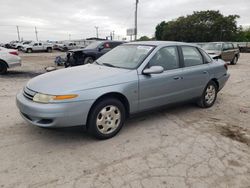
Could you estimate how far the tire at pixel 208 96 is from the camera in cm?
506

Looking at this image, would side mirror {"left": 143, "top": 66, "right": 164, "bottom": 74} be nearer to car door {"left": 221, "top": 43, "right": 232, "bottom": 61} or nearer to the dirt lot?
the dirt lot

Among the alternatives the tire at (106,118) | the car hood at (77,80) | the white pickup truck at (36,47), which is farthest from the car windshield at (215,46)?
the white pickup truck at (36,47)

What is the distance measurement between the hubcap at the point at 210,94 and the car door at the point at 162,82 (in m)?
1.12

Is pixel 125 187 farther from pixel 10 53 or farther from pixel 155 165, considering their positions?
pixel 10 53

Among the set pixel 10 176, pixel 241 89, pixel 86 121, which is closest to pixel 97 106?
pixel 86 121

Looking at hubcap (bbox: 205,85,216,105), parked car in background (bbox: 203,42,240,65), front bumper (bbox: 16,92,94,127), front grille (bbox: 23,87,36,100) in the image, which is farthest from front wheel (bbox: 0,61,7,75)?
parked car in background (bbox: 203,42,240,65)

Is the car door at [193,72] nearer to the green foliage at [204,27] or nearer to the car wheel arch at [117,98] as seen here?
the car wheel arch at [117,98]

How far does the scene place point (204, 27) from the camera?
162ft

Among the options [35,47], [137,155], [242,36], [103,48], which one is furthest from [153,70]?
[242,36]

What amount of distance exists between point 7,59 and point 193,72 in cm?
809

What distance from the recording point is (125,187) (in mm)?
2414

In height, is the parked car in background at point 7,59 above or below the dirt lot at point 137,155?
above

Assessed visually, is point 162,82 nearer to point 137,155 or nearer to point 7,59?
point 137,155

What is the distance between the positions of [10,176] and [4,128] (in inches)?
61.0
